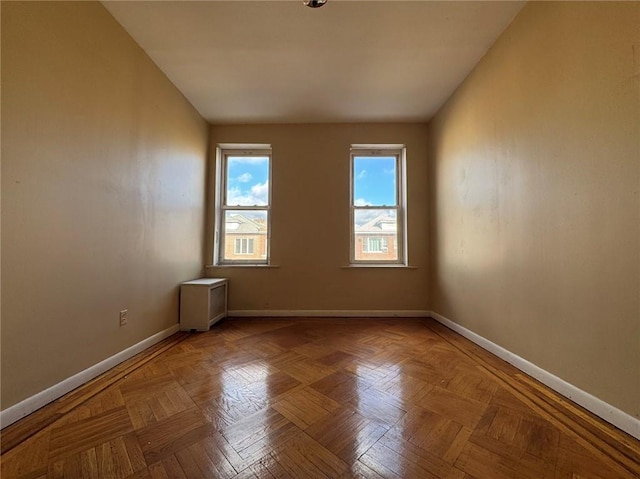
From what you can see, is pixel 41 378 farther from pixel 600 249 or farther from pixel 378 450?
pixel 600 249

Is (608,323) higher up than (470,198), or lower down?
lower down

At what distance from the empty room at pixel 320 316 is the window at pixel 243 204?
0.36 meters

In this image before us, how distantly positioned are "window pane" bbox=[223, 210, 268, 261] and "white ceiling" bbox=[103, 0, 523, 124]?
1323 mm

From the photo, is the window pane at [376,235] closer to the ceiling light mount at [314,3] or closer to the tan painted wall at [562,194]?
the tan painted wall at [562,194]

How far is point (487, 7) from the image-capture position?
175cm

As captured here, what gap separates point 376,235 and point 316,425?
2607 mm

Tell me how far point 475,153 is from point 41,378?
340cm

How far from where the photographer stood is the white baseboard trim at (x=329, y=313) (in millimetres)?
3277

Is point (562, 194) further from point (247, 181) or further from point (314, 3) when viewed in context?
point (247, 181)

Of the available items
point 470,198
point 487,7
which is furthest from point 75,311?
point 487,7

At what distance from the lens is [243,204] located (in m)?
3.52

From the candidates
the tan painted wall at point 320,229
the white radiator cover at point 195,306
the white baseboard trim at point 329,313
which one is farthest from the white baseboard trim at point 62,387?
the tan painted wall at point 320,229

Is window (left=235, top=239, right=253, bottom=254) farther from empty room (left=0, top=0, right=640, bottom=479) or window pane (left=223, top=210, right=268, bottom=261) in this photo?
empty room (left=0, top=0, right=640, bottom=479)

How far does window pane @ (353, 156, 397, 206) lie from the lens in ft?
11.6
